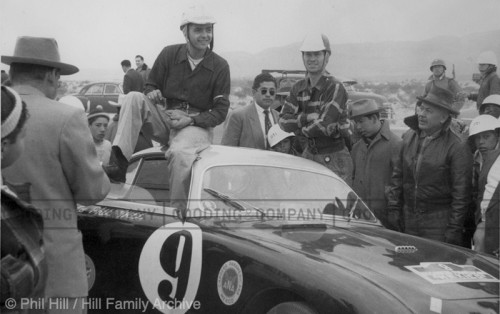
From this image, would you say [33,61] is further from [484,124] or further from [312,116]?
[484,124]

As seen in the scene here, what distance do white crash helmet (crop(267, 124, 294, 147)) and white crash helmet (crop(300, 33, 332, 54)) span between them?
74cm

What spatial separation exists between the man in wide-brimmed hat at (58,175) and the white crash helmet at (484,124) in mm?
3150

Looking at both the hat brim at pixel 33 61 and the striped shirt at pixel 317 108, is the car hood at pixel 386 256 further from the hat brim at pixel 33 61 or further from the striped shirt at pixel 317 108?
the hat brim at pixel 33 61

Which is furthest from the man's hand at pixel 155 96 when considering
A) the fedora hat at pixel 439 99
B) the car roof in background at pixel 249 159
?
the fedora hat at pixel 439 99

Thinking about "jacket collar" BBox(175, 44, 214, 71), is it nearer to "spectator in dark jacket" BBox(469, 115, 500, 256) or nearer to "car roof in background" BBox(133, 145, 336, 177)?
"car roof in background" BBox(133, 145, 336, 177)

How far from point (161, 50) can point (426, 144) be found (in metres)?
2.18

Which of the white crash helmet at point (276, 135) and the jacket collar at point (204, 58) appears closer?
the jacket collar at point (204, 58)

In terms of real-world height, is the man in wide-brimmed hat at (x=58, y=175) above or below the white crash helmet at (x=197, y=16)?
below

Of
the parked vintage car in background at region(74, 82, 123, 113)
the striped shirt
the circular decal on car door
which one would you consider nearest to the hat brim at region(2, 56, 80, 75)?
the circular decal on car door

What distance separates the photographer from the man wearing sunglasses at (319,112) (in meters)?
5.61

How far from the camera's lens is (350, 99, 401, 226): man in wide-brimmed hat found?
19.2ft

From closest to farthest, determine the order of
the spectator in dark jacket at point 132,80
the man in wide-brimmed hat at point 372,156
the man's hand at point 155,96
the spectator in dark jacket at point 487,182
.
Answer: the spectator in dark jacket at point 487,182
the man's hand at point 155,96
the man in wide-brimmed hat at point 372,156
the spectator in dark jacket at point 132,80

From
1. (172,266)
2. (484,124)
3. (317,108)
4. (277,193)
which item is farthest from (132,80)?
(172,266)

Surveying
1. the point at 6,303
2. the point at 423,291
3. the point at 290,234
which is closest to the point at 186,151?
the point at 290,234
